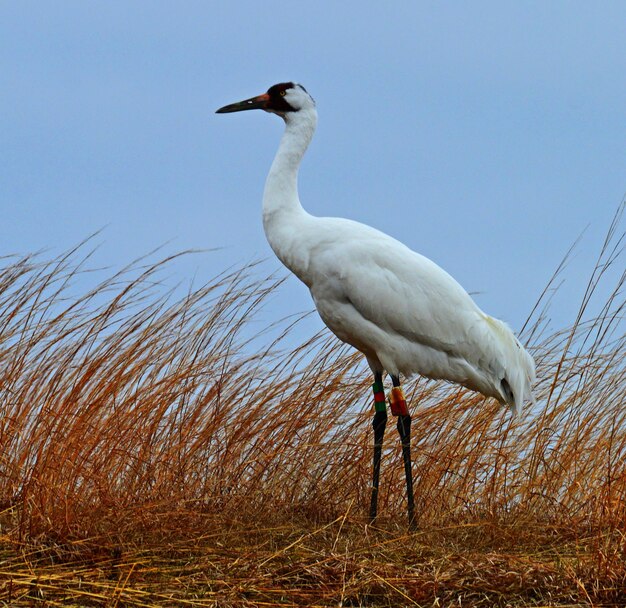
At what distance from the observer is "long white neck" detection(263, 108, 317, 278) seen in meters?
5.75

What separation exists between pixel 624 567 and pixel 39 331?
3954 mm

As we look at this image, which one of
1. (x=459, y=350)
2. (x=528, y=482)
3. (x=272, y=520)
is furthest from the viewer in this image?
(x=528, y=482)

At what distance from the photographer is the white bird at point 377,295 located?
5.72m

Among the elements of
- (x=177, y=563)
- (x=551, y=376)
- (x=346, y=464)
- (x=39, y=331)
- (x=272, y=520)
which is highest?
(x=551, y=376)

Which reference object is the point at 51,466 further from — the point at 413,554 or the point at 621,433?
the point at 621,433

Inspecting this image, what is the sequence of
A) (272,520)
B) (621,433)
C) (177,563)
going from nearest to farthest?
(177,563) < (272,520) < (621,433)

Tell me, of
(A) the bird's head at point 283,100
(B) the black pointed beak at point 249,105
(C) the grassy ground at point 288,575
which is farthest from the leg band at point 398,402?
(B) the black pointed beak at point 249,105

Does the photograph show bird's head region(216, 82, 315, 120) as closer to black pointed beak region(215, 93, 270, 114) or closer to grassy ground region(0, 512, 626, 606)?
black pointed beak region(215, 93, 270, 114)

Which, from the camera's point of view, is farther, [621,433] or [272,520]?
[621,433]

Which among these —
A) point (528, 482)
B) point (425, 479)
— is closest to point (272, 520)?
point (425, 479)

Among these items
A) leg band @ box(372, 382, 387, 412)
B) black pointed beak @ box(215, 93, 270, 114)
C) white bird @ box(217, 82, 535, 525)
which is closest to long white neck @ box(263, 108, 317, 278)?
white bird @ box(217, 82, 535, 525)

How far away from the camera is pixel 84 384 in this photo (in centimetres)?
618

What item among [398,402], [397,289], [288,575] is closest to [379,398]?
[398,402]

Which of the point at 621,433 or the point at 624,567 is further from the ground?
the point at 621,433
